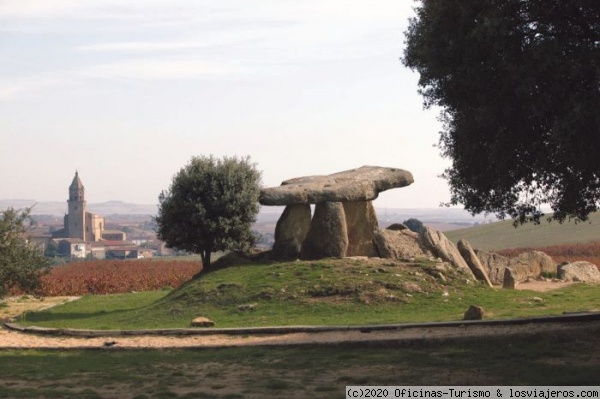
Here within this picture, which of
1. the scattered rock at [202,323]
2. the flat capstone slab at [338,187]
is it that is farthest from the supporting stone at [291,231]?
the scattered rock at [202,323]

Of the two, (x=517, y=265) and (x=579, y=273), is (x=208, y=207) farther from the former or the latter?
(x=579, y=273)

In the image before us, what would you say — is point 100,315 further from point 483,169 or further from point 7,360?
point 483,169

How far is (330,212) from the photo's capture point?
34.4m

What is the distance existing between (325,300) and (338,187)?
7.77 metres

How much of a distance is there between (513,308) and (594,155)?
977 cm

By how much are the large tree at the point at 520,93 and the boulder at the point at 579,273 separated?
57.2 ft

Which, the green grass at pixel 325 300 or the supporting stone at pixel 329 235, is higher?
the supporting stone at pixel 329 235

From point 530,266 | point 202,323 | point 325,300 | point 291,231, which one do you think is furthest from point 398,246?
point 202,323

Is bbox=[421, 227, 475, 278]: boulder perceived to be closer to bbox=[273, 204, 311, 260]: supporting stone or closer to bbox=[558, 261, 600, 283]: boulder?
bbox=[273, 204, 311, 260]: supporting stone

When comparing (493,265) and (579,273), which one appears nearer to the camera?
(493,265)

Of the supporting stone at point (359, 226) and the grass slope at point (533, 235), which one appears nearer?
the supporting stone at point (359, 226)

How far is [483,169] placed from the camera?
21.7 metres

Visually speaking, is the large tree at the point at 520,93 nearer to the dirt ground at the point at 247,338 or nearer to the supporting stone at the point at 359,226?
the dirt ground at the point at 247,338

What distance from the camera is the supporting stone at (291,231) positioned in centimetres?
3528
